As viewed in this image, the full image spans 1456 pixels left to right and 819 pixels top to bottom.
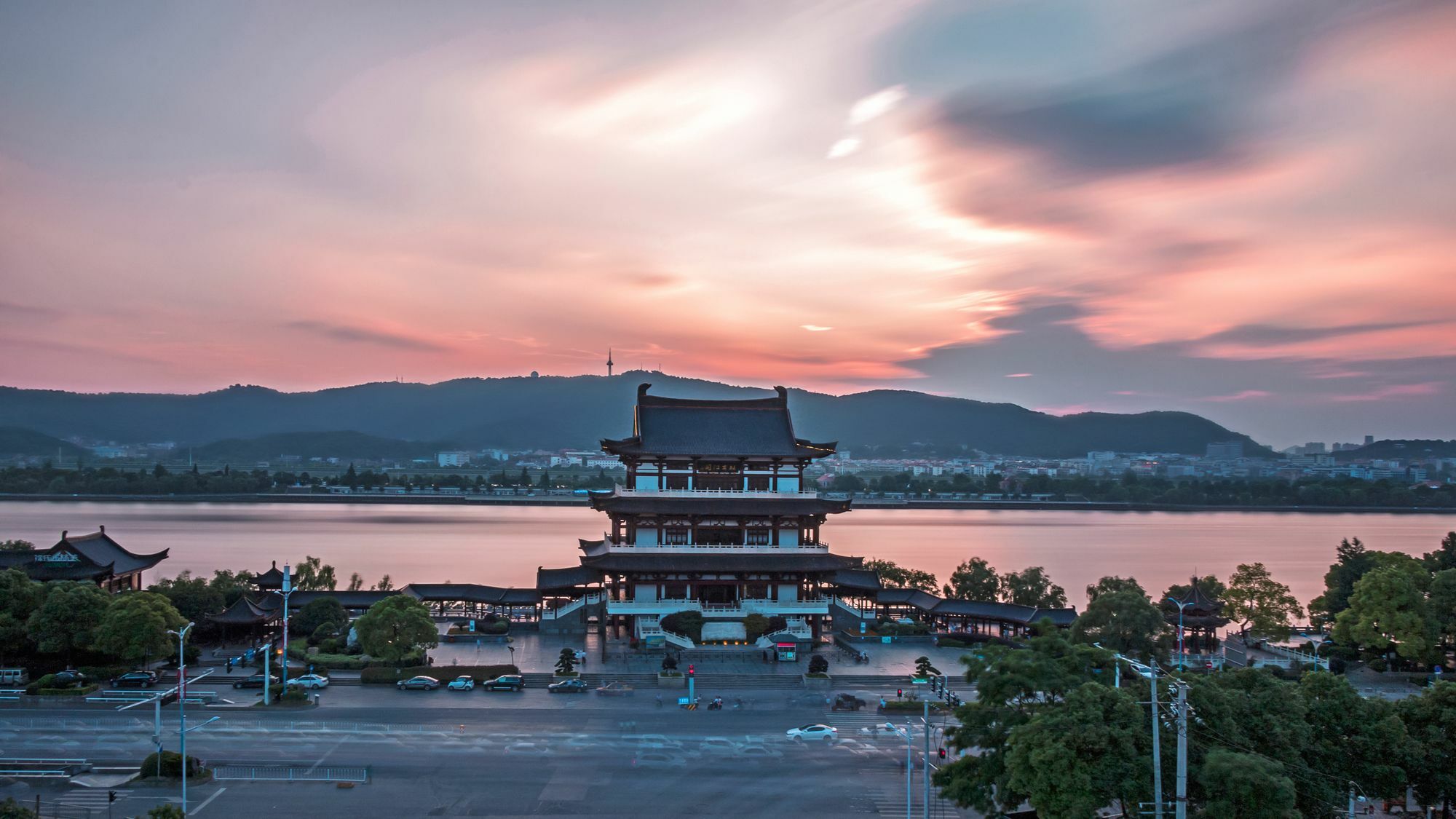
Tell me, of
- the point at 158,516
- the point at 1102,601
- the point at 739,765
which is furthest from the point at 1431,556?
the point at 158,516

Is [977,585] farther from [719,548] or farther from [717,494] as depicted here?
[717,494]

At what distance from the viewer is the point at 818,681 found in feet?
127

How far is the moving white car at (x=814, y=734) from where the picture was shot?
3088 centimetres

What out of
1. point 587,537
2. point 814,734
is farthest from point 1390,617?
point 587,537

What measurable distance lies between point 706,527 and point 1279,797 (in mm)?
31764

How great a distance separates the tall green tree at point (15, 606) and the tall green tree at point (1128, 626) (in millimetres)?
43268

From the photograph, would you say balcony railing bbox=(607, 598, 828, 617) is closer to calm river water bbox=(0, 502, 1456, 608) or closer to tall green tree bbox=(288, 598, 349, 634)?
tall green tree bbox=(288, 598, 349, 634)

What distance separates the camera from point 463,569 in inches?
3123

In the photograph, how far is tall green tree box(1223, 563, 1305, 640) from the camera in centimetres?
4575

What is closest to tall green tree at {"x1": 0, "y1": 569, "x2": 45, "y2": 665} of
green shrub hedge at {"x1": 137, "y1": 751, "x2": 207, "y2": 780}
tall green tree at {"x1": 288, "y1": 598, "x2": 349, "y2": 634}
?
tall green tree at {"x1": 288, "y1": 598, "x2": 349, "y2": 634}

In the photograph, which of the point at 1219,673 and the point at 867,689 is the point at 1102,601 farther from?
the point at 1219,673

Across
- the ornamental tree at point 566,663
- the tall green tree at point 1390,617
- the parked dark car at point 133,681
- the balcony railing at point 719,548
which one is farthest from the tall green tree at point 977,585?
the parked dark car at point 133,681

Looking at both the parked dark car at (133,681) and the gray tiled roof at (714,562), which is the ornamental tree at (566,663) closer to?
the gray tiled roof at (714,562)

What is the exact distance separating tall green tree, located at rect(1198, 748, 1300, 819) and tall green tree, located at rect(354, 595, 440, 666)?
29378 millimetres
